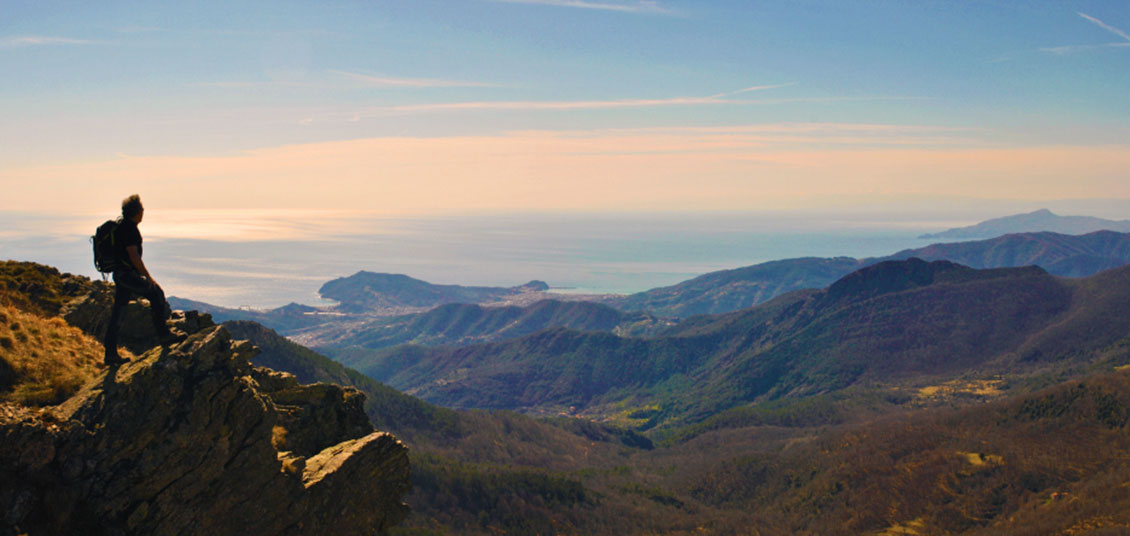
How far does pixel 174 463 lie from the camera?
17938 millimetres

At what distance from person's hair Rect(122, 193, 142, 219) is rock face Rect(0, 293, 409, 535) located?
4.29 m

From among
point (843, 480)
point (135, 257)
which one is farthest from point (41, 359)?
point (843, 480)

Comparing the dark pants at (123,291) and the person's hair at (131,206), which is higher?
the person's hair at (131,206)

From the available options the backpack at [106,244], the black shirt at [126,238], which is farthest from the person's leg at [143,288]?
the backpack at [106,244]

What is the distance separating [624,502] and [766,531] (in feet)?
95.9

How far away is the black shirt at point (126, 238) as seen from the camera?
1816cm

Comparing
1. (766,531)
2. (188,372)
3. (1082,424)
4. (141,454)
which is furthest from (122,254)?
(1082,424)

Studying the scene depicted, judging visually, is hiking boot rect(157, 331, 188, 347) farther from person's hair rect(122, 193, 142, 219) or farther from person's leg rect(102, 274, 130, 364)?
person's hair rect(122, 193, 142, 219)

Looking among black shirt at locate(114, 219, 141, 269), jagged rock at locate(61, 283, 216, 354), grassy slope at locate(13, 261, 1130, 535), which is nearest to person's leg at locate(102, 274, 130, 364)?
black shirt at locate(114, 219, 141, 269)

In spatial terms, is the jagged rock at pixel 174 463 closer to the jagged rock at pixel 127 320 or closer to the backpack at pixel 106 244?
the jagged rock at pixel 127 320

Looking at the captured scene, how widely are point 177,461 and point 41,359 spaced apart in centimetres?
551

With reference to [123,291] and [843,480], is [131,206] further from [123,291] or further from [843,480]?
[843,480]

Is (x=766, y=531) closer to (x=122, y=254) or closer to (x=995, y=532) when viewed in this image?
(x=995, y=532)

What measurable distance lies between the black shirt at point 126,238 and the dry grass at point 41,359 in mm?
3856
